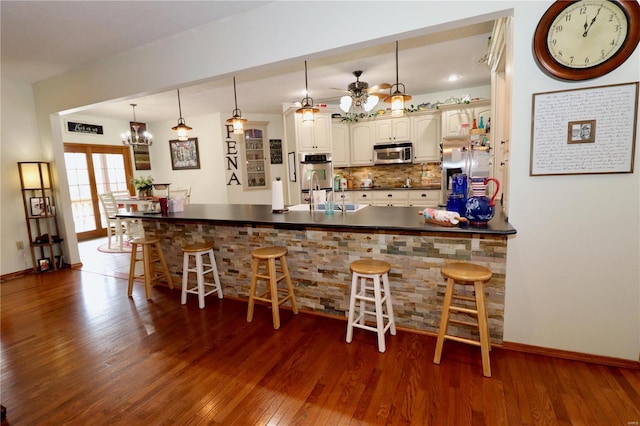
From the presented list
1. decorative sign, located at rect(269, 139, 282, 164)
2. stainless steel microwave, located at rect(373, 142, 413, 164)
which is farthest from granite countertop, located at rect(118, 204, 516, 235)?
decorative sign, located at rect(269, 139, 282, 164)

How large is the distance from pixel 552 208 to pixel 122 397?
9.42 feet

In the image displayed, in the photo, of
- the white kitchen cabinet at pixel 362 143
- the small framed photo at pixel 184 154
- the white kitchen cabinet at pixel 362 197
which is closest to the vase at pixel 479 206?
the white kitchen cabinet at pixel 362 197

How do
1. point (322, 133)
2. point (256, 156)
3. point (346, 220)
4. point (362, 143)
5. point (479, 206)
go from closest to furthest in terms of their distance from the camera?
point (479, 206), point (346, 220), point (322, 133), point (362, 143), point (256, 156)

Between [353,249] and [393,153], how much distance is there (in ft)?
11.5

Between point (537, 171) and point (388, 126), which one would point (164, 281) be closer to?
point (537, 171)

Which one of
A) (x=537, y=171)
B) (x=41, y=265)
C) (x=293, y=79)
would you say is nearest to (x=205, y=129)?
(x=293, y=79)

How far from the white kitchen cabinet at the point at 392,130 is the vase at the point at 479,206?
3.64m

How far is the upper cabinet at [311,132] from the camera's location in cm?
557

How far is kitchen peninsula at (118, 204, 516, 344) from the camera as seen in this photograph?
2.13 metres

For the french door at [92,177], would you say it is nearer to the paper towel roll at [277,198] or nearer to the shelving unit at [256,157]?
the shelving unit at [256,157]

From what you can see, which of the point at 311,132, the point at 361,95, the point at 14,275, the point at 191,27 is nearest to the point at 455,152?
the point at 361,95

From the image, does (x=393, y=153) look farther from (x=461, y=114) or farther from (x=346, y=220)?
(x=346, y=220)

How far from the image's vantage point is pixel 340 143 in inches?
234

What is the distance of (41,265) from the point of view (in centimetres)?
440
